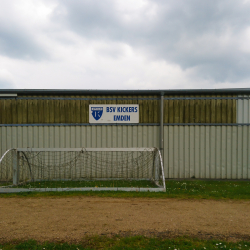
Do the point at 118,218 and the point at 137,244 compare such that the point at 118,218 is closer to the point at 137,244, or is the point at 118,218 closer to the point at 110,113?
the point at 137,244

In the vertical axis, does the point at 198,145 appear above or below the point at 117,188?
above

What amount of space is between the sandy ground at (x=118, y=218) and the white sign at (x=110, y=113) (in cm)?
577

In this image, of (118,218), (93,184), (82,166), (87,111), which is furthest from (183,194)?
(87,111)

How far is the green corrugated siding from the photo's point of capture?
543 inches

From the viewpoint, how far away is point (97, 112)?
45.1ft

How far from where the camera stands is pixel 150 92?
45.2ft

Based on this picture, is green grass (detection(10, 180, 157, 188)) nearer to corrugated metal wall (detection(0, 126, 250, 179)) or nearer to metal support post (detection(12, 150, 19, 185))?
metal support post (detection(12, 150, 19, 185))

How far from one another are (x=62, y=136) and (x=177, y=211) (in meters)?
8.87

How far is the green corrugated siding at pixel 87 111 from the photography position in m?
13.8

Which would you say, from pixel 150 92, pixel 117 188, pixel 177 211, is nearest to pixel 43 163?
pixel 117 188

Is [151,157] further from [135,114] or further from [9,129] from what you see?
[9,129]

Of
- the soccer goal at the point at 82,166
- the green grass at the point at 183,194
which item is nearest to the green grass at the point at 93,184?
the soccer goal at the point at 82,166

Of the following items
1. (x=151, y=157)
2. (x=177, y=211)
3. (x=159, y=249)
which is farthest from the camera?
(x=151, y=157)

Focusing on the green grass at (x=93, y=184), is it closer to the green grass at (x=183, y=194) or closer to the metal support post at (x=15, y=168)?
the metal support post at (x=15, y=168)
